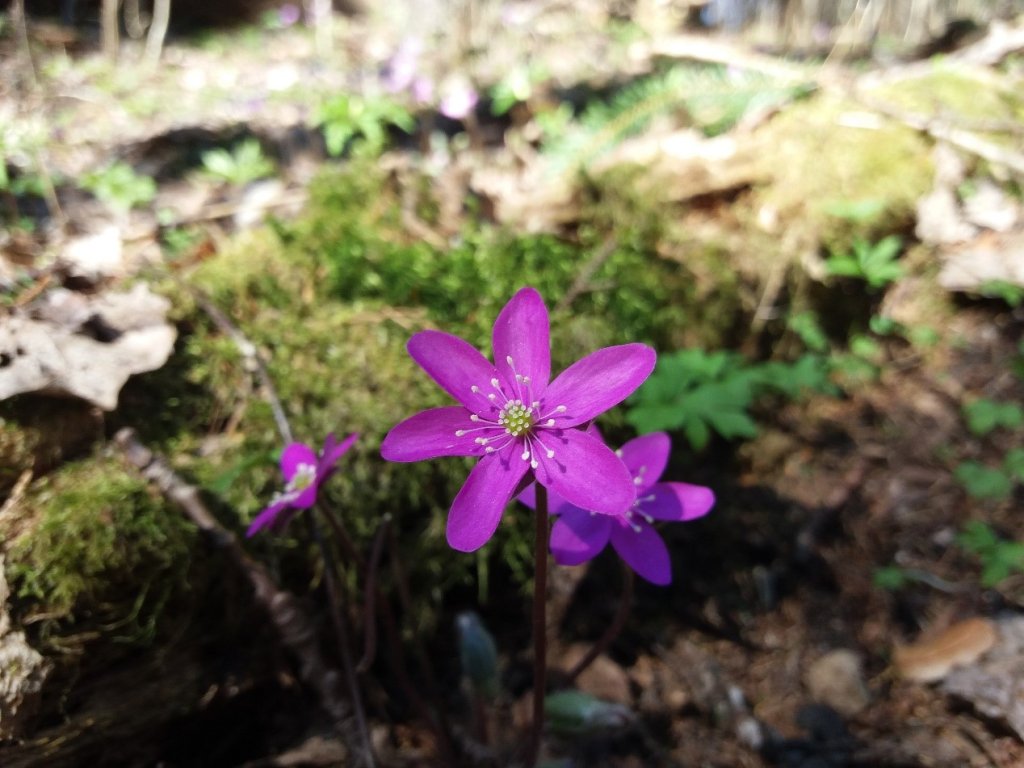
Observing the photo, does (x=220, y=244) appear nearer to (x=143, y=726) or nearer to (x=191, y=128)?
(x=143, y=726)

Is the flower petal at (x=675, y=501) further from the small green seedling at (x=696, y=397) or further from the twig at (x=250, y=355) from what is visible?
the twig at (x=250, y=355)

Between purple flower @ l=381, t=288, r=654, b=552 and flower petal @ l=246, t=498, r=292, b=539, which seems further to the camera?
flower petal @ l=246, t=498, r=292, b=539

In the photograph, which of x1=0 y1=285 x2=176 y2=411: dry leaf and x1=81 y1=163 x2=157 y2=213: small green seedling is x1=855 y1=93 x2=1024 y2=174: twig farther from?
x1=81 y1=163 x2=157 y2=213: small green seedling

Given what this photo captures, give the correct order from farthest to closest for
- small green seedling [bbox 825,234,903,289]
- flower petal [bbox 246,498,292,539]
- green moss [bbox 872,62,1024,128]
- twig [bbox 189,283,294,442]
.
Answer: green moss [bbox 872,62,1024,128] < small green seedling [bbox 825,234,903,289] < twig [bbox 189,283,294,442] < flower petal [bbox 246,498,292,539]

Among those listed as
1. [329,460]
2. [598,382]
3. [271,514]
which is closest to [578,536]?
[598,382]

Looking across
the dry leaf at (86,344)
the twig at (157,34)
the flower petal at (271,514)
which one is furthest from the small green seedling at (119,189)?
the twig at (157,34)

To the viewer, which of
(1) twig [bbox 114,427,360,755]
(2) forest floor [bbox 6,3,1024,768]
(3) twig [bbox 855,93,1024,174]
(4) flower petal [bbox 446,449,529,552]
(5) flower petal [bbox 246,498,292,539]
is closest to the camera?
(4) flower petal [bbox 446,449,529,552]

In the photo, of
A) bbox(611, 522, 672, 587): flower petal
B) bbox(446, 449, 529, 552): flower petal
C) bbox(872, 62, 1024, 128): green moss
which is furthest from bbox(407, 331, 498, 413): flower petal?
bbox(872, 62, 1024, 128): green moss
